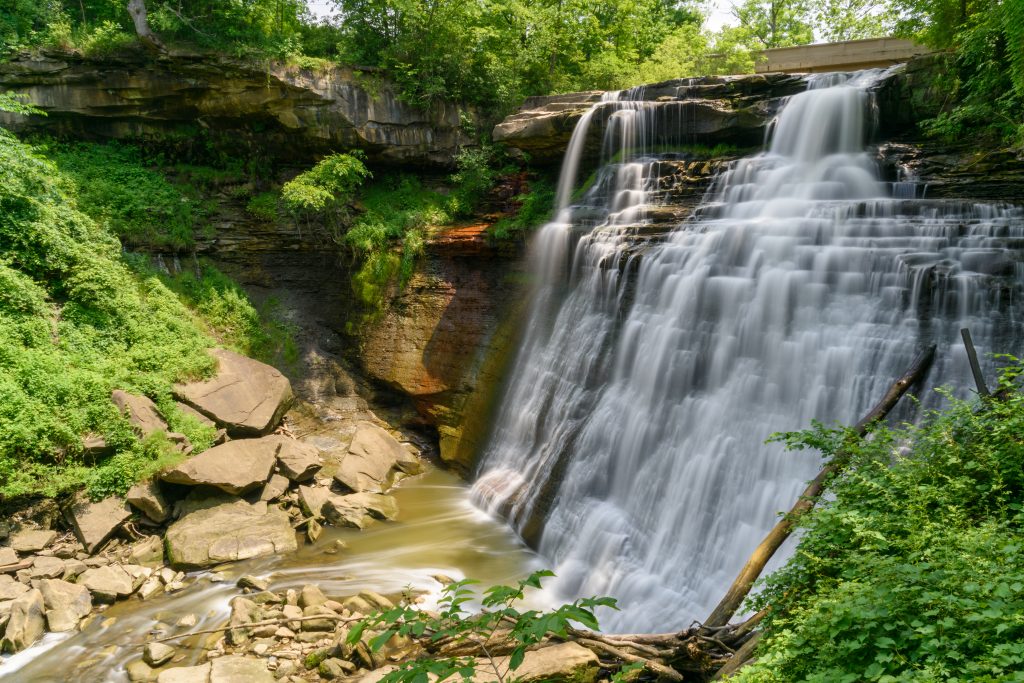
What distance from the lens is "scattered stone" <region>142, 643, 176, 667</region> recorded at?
6.98 metres

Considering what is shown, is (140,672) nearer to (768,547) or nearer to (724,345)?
(768,547)

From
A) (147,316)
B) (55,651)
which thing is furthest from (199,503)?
(147,316)

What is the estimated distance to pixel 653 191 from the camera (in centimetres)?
1208

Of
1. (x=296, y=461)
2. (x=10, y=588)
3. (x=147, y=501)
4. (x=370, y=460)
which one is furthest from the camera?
(x=370, y=460)

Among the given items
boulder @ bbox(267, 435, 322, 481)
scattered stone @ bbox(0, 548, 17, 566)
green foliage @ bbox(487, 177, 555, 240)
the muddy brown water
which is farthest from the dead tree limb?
scattered stone @ bbox(0, 548, 17, 566)

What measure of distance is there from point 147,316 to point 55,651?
7.21 meters

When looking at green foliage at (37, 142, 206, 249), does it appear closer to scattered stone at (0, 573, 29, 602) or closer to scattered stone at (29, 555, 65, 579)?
scattered stone at (29, 555, 65, 579)

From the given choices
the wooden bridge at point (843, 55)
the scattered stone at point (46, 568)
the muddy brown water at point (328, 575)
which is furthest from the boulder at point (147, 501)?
A: the wooden bridge at point (843, 55)

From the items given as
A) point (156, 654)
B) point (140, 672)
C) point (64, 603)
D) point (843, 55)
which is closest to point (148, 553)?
point (64, 603)

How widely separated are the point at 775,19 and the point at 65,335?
3120 cm

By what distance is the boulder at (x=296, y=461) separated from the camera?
11.3m

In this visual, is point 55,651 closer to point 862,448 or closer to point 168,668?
point 168,668

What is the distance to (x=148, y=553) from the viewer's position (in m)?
9.29

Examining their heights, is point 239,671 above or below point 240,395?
below
